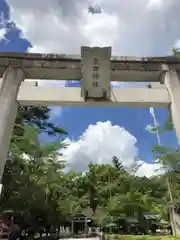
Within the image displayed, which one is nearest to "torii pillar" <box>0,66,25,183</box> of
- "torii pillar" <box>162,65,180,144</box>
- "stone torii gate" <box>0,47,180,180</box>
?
"stone torii gate" <box>0,47,180,180</box>

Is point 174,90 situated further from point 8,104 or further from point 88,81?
point 8,104

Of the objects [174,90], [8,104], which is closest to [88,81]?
[8,104]

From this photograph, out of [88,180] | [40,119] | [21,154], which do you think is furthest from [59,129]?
[88,180]

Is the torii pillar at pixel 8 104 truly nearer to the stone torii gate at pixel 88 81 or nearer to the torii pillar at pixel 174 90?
the stone torii gate at pixel 88 81

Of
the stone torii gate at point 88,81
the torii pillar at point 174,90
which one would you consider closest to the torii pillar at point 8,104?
the stone torii gate at point 88,81

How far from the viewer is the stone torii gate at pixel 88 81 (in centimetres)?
662

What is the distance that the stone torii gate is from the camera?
662 cm

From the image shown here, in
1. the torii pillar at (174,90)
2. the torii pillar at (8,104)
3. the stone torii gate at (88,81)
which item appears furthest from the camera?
the stone torii gate at (88,81)

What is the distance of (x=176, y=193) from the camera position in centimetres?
2448

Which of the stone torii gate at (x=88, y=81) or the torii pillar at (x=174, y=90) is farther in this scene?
the stone torii gate at (x=88, y=81)

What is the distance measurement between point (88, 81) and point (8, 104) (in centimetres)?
190

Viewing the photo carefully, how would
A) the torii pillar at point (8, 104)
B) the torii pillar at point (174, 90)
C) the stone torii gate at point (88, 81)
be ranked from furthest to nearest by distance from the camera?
the stone torii gate at point (88, 81), the torii pillar at point (174, 90), the torii pillar at point (8, 104)

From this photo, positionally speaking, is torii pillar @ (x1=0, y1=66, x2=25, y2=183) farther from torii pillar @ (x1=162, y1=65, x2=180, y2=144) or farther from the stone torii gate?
torii pillar @ (x1=162, y1=65, x2=180, y2=144)

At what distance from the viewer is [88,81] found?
6.70 m
